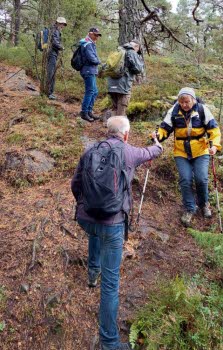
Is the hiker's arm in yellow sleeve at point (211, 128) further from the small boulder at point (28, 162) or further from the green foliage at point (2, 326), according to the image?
the green foliage at point (2, 326)

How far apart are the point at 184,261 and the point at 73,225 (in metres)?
1.72

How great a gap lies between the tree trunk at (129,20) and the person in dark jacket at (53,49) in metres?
2.01

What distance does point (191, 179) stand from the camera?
606cm

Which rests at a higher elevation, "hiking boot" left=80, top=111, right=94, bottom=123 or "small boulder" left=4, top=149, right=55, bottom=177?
"hiking boot" left=80, top=111, right=94, bottom=123

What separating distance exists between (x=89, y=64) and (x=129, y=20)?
2.92 meters

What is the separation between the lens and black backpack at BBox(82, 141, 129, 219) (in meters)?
3.53

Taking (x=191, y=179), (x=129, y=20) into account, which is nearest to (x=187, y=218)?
(x=191, y=179)

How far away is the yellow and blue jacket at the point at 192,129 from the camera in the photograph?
585 cm

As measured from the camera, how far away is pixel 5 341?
3928 millimetres

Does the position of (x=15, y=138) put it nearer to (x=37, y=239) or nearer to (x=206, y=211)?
(x=37, y=239)

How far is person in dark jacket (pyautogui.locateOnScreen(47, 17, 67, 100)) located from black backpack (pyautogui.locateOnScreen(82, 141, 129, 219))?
6.36 meters

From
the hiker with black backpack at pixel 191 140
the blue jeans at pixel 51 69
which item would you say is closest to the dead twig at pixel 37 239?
the hiker with black backpack at pixel 191 140

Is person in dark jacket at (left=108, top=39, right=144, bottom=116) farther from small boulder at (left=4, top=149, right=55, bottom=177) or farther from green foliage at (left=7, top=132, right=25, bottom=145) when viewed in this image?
green foliage at (left=7, top=132, right=25, bottom=145)

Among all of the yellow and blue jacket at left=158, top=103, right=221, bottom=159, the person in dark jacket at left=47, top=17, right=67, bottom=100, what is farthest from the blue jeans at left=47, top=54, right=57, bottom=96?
the yellow and blue jacket at left=158, top=103, right=221, bottom=159
